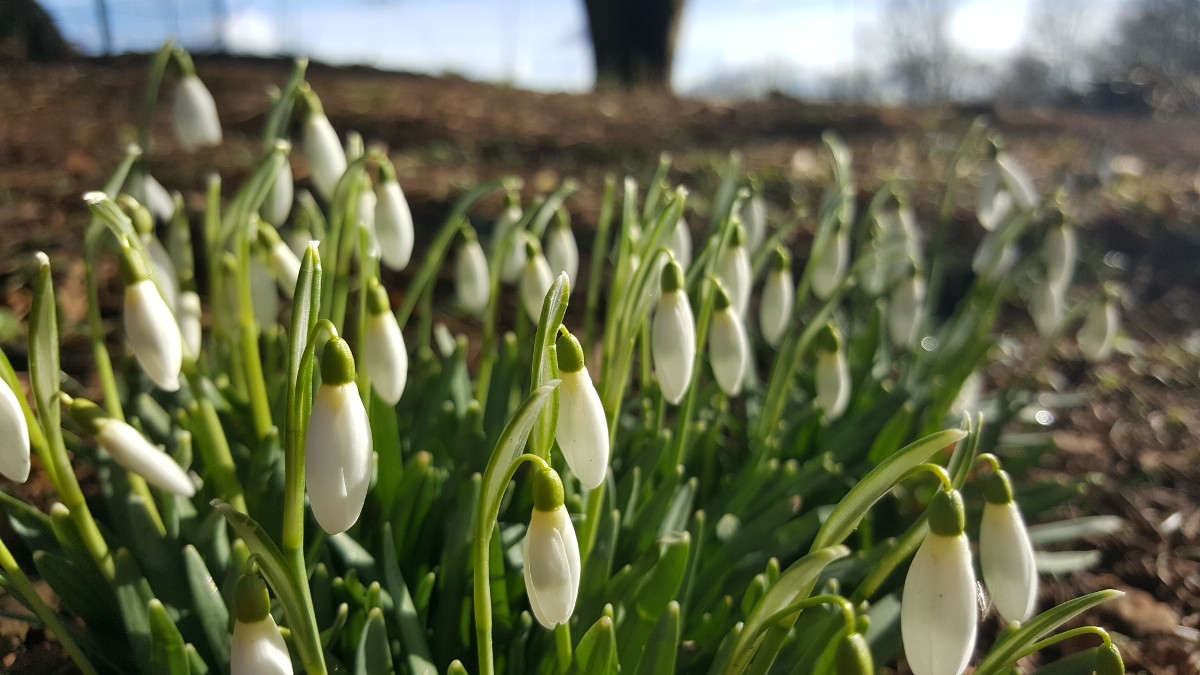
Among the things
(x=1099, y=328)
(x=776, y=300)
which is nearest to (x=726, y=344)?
(x=776, y=300)

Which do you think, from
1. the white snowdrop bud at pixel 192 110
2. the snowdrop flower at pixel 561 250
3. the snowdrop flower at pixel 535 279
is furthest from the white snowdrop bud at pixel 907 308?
the white snowdrop bud at pixel 192 110

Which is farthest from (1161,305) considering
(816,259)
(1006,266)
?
(816,259)

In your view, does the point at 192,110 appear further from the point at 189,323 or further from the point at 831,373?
the point at 831,373

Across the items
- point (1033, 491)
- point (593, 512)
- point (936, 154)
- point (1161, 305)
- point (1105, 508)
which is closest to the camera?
point (593, 512)

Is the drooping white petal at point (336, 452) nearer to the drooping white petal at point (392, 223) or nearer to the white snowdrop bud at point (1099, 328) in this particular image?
the drooping white petal at point (392, 223)

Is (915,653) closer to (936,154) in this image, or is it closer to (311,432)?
(311,432)

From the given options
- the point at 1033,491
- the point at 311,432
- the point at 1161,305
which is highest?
the point at 311,432
